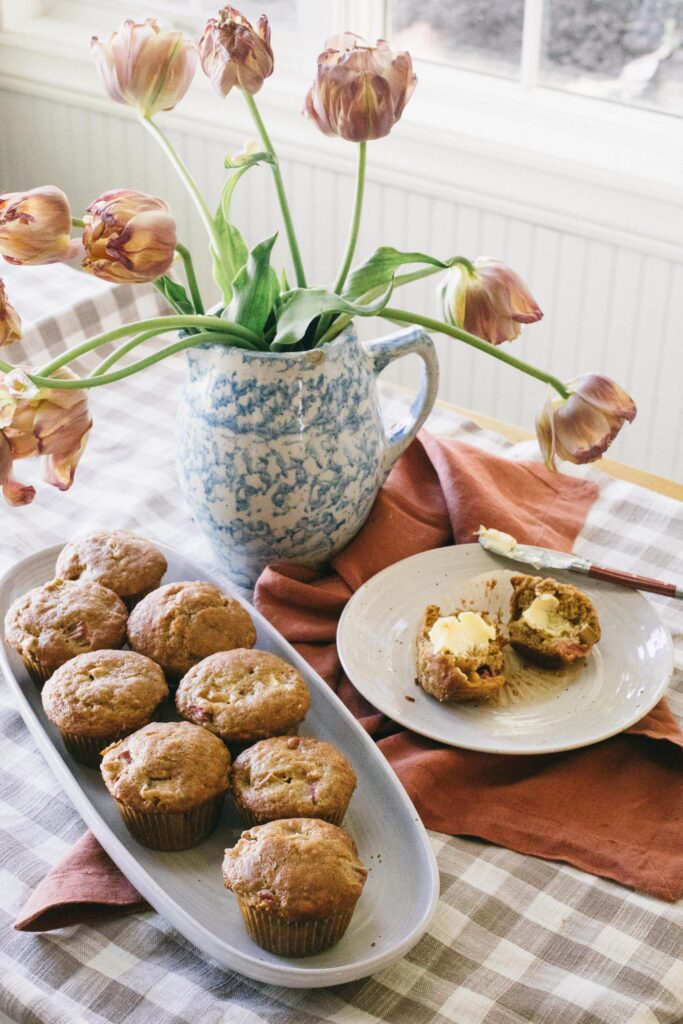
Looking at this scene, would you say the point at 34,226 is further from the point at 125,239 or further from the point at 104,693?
the point at 104,693

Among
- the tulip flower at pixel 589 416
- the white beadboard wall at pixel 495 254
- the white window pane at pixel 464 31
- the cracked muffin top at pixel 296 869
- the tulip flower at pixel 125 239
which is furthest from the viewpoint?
the white window pane at pixel 464 31

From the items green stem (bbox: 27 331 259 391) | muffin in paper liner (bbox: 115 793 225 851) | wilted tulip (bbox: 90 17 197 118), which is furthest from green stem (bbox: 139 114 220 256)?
muffin in paper liner (bbox: 115 793 225 851)

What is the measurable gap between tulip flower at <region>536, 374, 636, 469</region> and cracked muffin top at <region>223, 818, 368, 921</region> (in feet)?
1.21

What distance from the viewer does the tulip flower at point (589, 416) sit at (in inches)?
38.3

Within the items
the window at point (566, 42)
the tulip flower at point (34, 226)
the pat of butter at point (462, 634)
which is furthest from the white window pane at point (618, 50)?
the tulip flower at point (34, 226)

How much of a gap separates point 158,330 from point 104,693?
30cm

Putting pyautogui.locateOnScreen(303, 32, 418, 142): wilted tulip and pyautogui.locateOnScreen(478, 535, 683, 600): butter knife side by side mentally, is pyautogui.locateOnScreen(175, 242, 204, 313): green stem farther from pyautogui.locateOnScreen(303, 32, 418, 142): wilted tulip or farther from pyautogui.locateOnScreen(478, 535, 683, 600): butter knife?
pyautogui.locateOnScreen(478, 535, 683, 600): butter knife

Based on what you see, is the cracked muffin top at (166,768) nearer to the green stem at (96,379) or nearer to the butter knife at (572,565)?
the green stem at (96,379)

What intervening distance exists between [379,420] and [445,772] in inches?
14.0

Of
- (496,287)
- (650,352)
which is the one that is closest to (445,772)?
(496,287)

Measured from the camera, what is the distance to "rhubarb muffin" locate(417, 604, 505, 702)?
101cm

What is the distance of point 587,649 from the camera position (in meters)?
1.06

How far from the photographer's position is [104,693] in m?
0.93

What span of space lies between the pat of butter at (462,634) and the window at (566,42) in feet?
4.97
